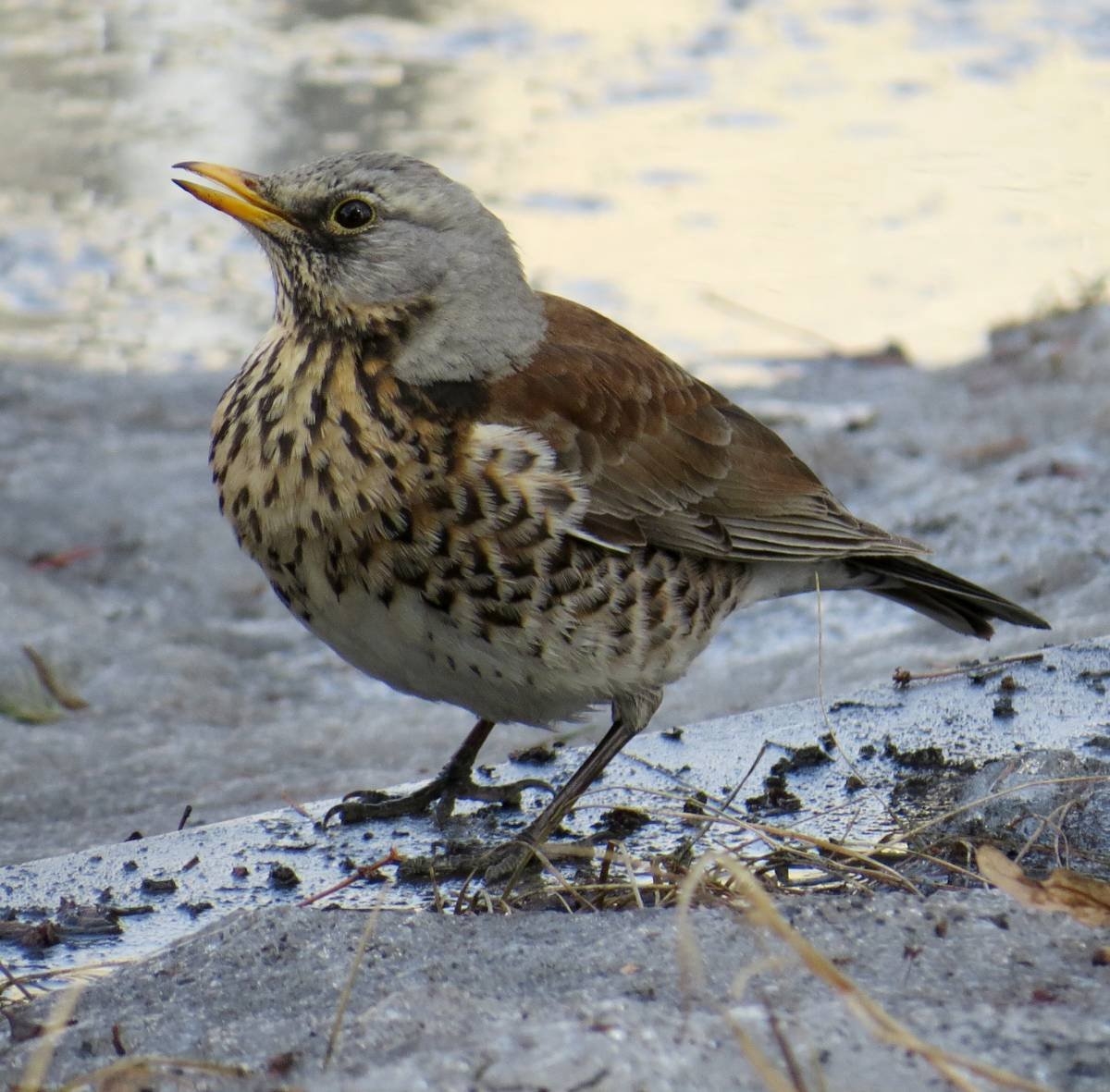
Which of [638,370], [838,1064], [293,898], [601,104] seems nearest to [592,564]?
[638,370]

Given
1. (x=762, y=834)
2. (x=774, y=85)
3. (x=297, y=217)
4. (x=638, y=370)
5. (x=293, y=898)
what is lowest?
(x=293, y=898)

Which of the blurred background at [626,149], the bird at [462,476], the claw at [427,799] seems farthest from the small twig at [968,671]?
the blurred background at [626,149]

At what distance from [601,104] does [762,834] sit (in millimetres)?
9275

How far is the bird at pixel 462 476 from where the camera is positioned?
3.72 meters

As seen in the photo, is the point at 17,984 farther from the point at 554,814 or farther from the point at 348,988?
the point at 554,814

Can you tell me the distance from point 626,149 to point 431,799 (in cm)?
759

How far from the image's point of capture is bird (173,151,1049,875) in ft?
12.2

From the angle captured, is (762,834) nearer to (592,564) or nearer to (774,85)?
(592,564)

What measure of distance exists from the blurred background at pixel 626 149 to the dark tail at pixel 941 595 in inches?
146

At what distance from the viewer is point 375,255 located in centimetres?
407

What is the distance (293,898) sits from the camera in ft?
12.1

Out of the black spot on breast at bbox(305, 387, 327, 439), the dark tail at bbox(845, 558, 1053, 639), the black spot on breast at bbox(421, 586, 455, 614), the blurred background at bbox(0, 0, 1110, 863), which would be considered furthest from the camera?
the blurred background at bbox(0, 0, 1110, 863)

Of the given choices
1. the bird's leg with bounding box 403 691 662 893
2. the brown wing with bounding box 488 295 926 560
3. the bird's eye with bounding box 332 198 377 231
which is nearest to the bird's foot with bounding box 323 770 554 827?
the bird's leg with bounding box 403 691 662 893

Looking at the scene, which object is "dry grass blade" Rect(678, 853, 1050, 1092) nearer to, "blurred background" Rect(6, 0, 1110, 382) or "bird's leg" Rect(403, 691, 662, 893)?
"bird's leg" Rect(403, 691, 662, 893)
